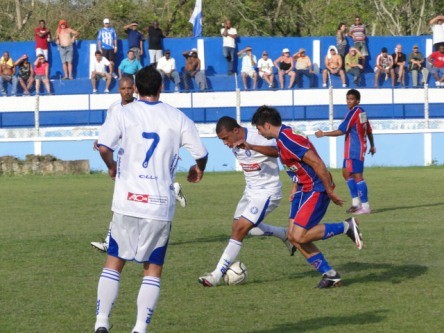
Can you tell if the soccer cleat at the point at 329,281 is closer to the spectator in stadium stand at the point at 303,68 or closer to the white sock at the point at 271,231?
the white sock at the point at 271,231

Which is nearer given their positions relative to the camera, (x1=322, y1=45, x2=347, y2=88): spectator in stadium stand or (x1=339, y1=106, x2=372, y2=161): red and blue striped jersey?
(x1=339, y1=106, x2=372, y2=161): red and blue striped jersey

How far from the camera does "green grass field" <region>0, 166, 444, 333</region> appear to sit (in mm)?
8891

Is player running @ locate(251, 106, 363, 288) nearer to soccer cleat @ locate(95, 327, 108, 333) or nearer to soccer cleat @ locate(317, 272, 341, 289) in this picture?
soccer cleat @ locate(317, 272, 341, 289)

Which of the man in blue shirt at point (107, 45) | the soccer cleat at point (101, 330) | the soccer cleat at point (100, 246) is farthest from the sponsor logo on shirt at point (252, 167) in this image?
the man in blue shirt at point (107, 45)

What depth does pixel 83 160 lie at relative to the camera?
29438mm

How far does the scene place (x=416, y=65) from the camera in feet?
117

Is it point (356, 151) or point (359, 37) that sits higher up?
point (359, 37)

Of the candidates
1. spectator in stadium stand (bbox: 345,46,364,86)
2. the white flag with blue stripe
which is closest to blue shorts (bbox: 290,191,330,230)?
spectator in stadium stand (bbox: 345,46,364,86)

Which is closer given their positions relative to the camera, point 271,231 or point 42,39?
point 271,231

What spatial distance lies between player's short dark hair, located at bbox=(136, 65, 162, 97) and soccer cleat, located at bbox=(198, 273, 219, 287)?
129 inches

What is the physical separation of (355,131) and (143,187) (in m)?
10.5

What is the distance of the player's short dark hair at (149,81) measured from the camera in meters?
7.82

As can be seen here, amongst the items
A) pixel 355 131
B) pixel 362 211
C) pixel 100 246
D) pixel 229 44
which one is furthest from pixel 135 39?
pixel 100 246

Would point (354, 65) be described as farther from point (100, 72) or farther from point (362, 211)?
point (362, 211)
